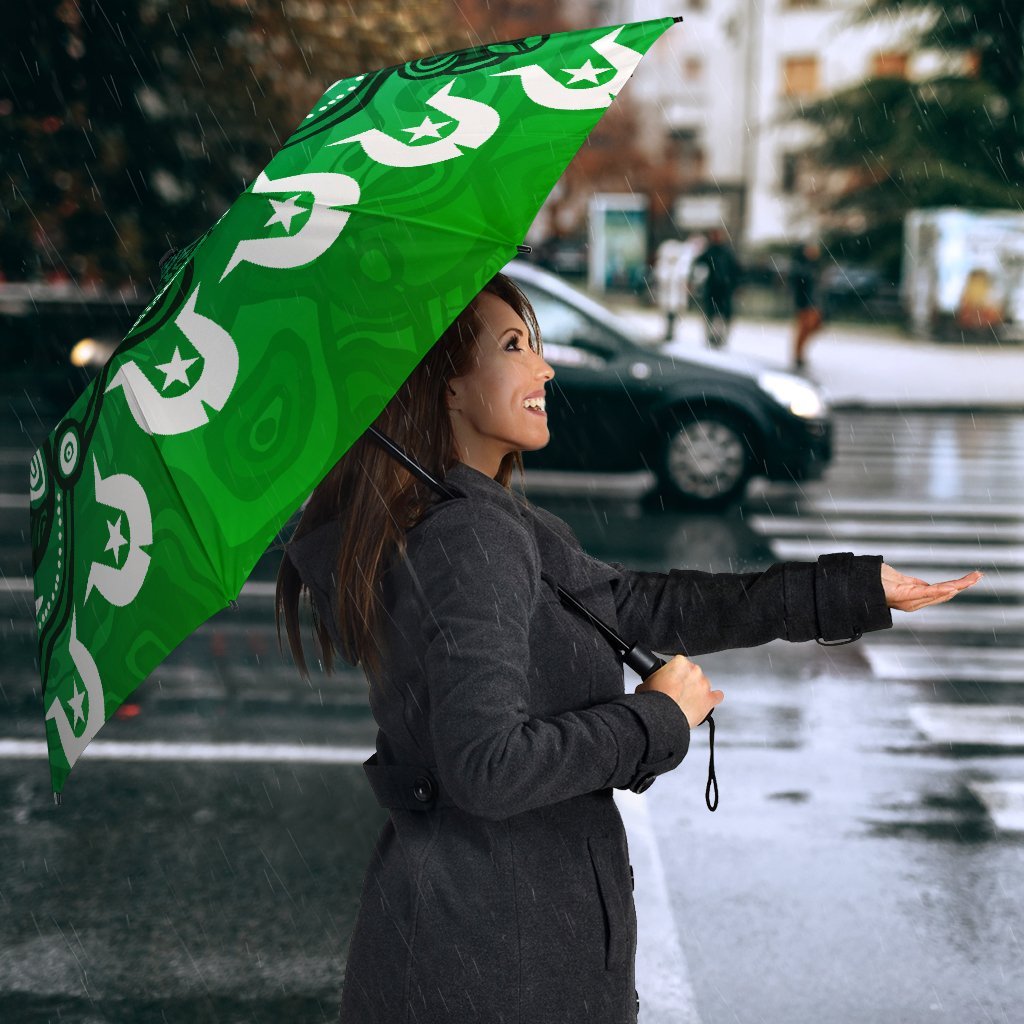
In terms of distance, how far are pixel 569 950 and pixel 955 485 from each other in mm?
11570

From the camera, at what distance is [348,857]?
15.9 feet

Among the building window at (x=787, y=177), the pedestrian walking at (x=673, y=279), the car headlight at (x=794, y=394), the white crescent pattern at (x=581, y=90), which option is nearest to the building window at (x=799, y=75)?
the building window at (x=787, y=177)

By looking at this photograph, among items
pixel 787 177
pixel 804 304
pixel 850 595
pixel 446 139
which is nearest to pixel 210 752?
pixel 850 595

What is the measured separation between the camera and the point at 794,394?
37.9 feet

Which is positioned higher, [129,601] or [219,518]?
[219,518]

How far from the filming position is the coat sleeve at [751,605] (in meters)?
2.48

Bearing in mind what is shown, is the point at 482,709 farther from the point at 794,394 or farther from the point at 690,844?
the point at 794,394

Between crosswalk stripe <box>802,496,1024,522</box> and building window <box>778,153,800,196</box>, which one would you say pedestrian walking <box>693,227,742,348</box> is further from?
building window <box>778,153,800,196</box>

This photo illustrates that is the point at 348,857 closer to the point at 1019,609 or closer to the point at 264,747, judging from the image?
the point at 264,747

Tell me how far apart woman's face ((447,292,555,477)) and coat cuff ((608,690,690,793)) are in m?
0.41

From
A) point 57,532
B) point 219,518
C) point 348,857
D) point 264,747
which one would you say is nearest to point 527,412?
point 219,518

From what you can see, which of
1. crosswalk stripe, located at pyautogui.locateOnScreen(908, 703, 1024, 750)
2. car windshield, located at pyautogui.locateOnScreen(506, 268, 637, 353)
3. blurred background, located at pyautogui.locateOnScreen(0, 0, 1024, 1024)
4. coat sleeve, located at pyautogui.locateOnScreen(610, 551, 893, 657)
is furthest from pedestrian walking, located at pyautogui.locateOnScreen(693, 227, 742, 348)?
coat sleeve, located at pyautogui.locateOnScreen(610, 551, 893, 657)

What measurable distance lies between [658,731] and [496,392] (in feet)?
1.79

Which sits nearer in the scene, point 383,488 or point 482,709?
point 482,709
